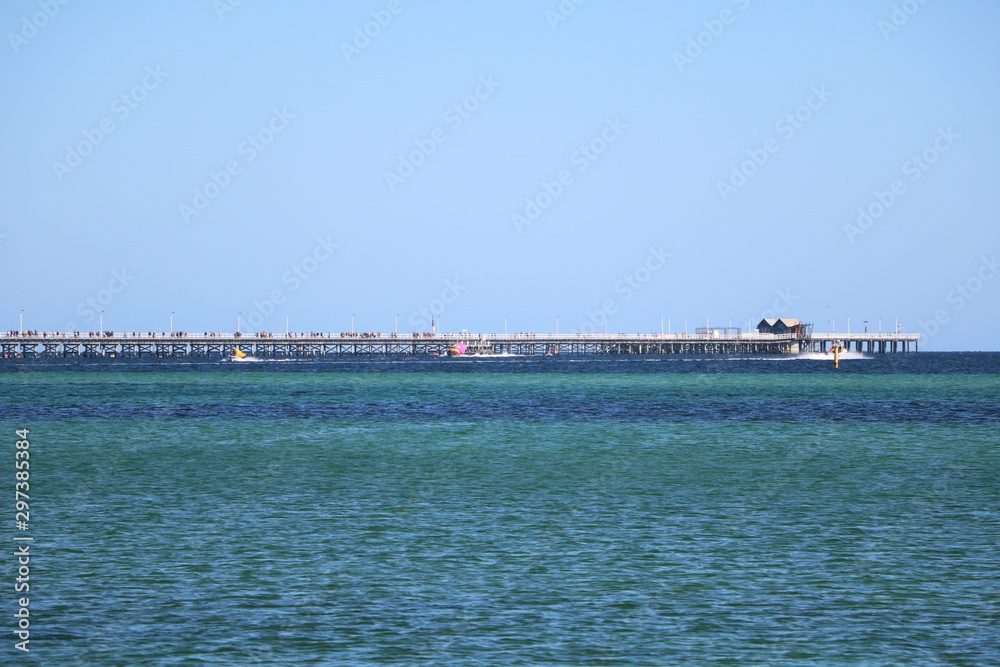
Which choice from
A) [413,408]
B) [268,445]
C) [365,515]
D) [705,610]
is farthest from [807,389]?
[705,610]

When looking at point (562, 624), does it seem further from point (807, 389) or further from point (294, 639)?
point (807, 389)

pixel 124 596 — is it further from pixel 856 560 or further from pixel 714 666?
pixel 856 560

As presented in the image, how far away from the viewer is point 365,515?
26.0 metres

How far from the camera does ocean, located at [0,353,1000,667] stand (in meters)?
15.6

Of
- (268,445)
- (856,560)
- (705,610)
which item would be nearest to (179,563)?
(705,610)

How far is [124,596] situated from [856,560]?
42.2 feet

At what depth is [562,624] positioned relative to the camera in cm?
1647

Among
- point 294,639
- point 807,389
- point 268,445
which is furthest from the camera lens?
point 807,389

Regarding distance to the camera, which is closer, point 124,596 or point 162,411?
point 124,596

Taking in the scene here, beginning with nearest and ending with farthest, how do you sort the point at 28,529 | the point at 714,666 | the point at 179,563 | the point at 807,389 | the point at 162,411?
the point at 714,666 < the point at 179,563 < the point at 28,529 < the point at 162,411 < the point at 807,389

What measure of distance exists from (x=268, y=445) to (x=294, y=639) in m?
28.6

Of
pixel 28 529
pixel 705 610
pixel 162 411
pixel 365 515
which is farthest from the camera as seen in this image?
pixel 162 411

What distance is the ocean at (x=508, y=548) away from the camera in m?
15.6

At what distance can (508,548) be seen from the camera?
21.8 m
